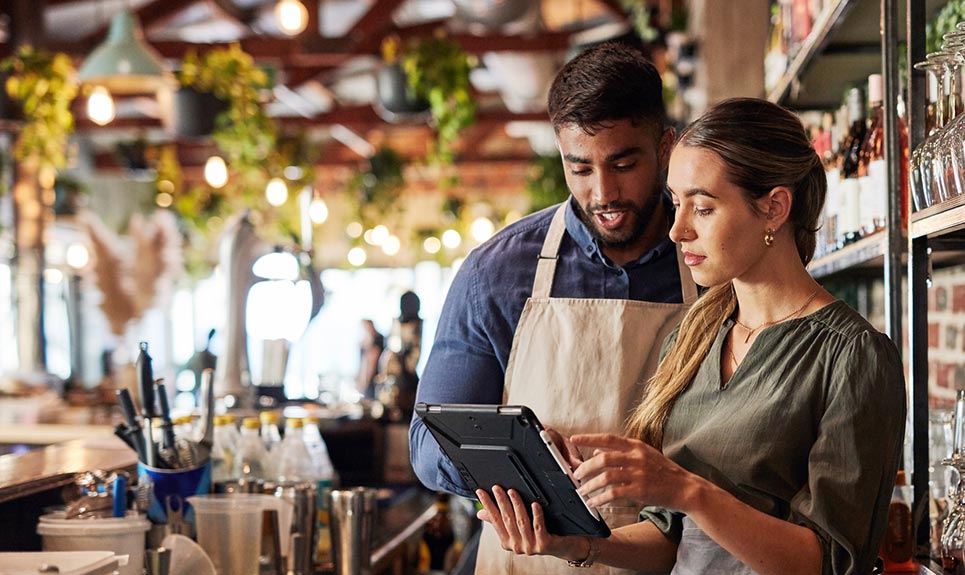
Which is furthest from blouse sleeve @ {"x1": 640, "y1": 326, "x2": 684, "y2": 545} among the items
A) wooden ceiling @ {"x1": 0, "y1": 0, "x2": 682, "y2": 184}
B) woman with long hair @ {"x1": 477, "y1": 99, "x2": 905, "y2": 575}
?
wooden ceiling @ {"x1": 0, "y1": 0, "x2": 682, "y2": 184}

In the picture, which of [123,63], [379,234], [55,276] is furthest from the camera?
[55,276]

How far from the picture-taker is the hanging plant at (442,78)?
6.82m

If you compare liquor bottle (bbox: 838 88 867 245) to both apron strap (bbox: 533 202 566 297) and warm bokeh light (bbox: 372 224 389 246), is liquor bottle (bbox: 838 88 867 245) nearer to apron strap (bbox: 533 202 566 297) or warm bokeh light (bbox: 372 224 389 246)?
apron strap (bbox: 533 202 566 297)

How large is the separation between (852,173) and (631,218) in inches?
33.6

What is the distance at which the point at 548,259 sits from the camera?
7.18 feet

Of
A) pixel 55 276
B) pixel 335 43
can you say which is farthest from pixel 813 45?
pixel 55 276

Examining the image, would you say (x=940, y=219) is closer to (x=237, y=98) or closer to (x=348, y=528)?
(x=348, y=528)

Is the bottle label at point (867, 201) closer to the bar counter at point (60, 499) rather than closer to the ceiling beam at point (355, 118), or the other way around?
the bar counter at point (60, 499)

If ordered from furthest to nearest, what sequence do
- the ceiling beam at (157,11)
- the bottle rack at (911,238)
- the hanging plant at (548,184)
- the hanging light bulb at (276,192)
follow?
1. the ceiling beam at (157,11)
2. the hanging plant at (548,184)
3. the hanging light bulb at (276,192)
4. the bottle rack at (911,238)

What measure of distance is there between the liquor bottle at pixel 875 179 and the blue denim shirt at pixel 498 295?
0.39 meters

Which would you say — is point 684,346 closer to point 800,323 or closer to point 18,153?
point 800,323

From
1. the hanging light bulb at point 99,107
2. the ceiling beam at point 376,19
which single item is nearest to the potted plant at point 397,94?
the ceiling beam at point 376,19

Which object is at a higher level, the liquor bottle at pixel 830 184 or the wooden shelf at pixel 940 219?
the liquor bottle at pixel 830 184

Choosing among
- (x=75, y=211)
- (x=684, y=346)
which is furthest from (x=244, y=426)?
(x=75, y=211)
